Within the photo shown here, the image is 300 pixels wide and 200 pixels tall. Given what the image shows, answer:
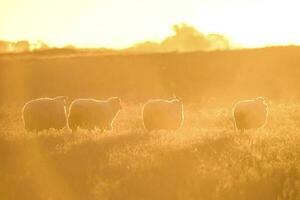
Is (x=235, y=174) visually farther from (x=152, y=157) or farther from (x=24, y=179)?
(x=24, y=179)

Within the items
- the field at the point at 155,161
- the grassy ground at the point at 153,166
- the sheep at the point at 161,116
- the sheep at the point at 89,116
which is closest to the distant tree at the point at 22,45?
the field at the point at 155,161

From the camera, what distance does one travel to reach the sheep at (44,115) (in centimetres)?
2025

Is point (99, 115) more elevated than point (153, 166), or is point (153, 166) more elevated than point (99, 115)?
point (99, 115)

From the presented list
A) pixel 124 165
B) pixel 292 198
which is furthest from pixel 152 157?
pixel 292 198

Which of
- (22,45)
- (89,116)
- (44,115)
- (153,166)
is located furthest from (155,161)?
(22,45)

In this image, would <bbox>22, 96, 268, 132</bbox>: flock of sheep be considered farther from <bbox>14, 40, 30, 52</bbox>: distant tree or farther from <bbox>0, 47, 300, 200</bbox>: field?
<bbox>14, 40, 30, 52</bbox>: distant tree

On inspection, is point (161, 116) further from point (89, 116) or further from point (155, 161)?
point (155, 161)

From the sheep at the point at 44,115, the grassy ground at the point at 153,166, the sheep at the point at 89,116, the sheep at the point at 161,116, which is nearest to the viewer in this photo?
the grassy ground at the point at 153,166

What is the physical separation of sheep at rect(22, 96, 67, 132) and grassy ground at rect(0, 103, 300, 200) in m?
2.65

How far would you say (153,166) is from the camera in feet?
42.1

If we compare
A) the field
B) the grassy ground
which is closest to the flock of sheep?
the field

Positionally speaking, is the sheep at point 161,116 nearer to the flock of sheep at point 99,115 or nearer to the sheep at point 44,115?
the flock of sheep at point 99,115

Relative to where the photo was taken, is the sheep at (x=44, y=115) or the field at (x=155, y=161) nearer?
the field at (x=155, y=161)

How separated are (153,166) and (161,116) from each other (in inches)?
290
